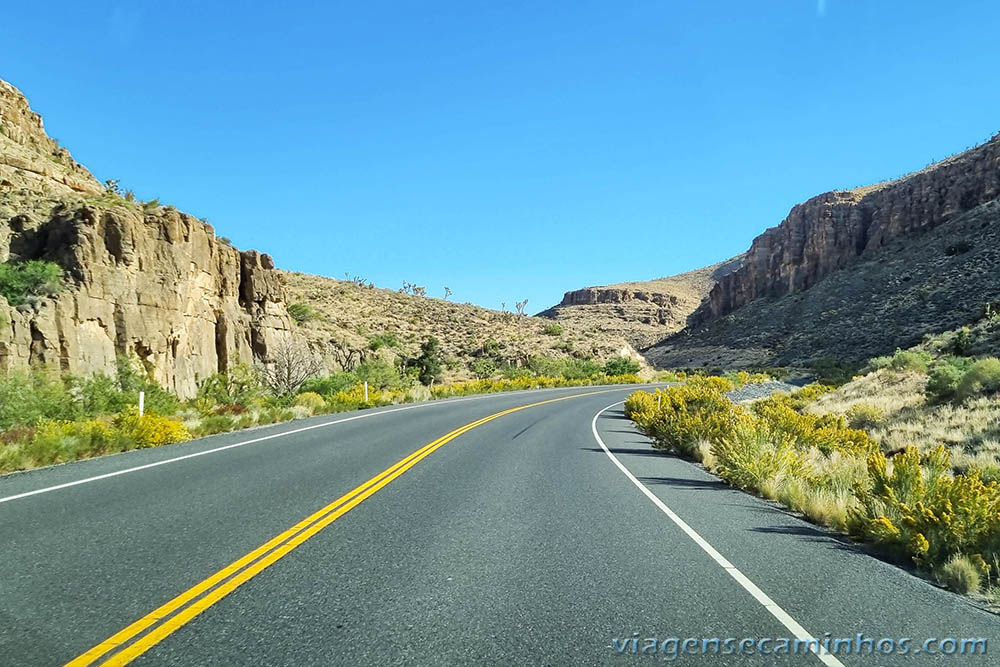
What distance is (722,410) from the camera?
761 inches

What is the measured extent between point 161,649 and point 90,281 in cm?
2495

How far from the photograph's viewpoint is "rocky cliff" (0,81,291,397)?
22.8 metres

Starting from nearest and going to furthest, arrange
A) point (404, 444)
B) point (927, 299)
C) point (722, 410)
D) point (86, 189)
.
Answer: point (404, 444), point (722, 410), point (86, 189), point (927, 299)

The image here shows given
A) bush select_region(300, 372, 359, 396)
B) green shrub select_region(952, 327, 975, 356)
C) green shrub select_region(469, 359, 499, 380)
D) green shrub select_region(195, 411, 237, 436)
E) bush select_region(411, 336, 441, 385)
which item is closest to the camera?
green shrub select_region(195, 411, 237, 436)

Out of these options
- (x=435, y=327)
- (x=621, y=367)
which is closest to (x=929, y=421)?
(x=621, y=367)

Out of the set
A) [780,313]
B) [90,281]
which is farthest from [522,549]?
[780,313]

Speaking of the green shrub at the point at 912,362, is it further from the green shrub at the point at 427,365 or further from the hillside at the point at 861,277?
the green shrub at the point at 427,365

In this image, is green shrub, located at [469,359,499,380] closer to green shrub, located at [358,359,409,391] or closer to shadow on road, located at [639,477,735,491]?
→ green shrub, located at [358,359,409,391]

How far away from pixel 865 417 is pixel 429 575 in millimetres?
22177

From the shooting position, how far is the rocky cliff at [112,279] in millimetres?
22797

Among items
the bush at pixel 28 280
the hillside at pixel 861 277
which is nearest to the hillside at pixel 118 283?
the bush at pixel 28 280

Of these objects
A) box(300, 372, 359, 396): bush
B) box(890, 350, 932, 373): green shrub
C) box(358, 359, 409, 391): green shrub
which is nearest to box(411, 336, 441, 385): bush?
box(358, 359, 409, 391): green shrub

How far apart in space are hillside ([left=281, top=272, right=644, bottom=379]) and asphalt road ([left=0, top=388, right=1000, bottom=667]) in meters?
40.1

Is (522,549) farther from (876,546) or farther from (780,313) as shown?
(780,313)
